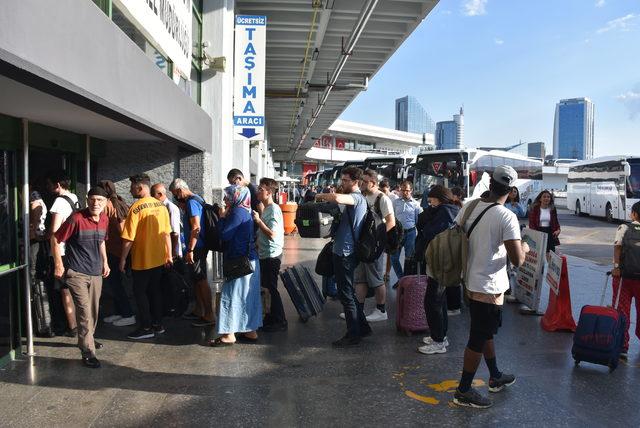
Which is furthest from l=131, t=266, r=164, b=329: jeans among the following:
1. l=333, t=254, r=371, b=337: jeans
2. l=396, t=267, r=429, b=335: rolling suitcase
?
l=396, t=267, r=429, b=335: rolling suitcase

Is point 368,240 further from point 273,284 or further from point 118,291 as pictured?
point 118,291

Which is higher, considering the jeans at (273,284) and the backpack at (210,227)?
the backpack at (210,227)

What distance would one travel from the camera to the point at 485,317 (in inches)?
158

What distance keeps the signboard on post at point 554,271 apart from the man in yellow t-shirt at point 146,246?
4504mm

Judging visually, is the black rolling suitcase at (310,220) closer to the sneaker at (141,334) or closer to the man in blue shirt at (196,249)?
the man in blue shirt at (196,249)

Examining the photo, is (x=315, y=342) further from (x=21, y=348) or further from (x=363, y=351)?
(x=21, y=348)

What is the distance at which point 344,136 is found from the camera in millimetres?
67562

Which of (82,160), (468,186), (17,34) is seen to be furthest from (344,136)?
(17,34)

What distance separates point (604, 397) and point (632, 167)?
70.9 ft

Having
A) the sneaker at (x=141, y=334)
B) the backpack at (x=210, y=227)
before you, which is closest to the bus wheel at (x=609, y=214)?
the backpack at (x=210, y=227)

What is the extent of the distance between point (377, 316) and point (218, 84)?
521cm

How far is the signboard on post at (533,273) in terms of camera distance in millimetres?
6906

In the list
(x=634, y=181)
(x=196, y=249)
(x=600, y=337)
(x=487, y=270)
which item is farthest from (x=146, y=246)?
(x=634, y=181)

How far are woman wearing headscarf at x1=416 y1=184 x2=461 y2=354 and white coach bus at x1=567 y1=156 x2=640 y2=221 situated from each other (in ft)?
63.5
